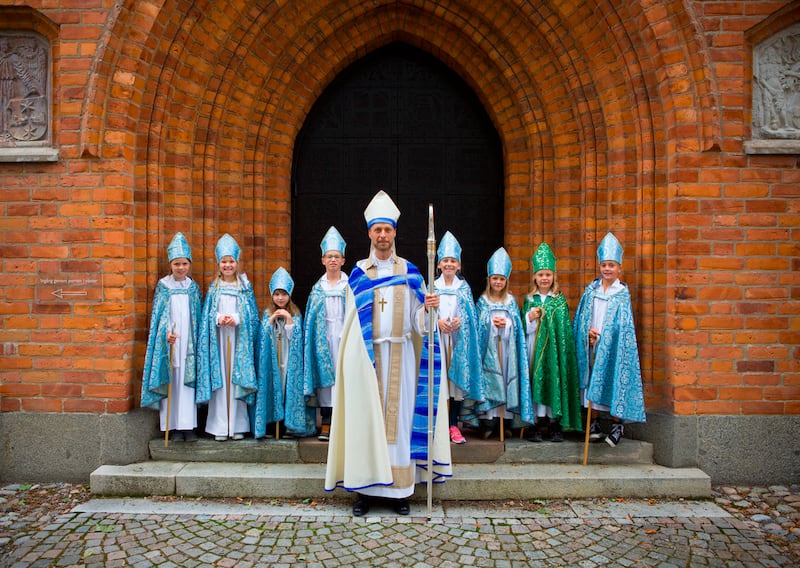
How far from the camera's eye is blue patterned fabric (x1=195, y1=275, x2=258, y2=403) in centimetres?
505

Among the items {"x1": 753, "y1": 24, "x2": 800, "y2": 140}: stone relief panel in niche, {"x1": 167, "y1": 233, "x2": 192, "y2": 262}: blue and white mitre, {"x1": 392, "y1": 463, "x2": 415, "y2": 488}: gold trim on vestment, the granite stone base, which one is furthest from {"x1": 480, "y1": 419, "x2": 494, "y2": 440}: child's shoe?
{"x1": 753, "y1": 24, "x2": 800, "y2": 140}: stone relief panel in niche

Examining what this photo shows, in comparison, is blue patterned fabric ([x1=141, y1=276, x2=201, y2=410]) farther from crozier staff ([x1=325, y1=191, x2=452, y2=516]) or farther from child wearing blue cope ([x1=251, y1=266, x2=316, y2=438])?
crozier staff ([x1=325, y1=191, x2=452, y2=516])

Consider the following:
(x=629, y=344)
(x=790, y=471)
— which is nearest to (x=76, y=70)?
(x=629, y=344)

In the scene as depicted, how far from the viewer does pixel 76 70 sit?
4.95 metres

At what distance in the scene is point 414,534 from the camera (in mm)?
4094

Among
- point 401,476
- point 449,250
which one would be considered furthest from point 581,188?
point 401,476

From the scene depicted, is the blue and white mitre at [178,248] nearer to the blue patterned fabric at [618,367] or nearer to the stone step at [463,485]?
the stone step at [463,485]

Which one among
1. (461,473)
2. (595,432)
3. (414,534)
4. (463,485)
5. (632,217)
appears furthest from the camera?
(632,217)

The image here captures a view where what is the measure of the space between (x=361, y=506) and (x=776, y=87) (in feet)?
15.5

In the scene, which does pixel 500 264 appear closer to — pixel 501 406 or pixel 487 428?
pixel 501 406

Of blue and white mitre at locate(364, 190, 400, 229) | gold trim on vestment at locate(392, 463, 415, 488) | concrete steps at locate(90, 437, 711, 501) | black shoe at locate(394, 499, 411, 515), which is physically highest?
blue and white mitre at locate(364, 190, 400, 229)

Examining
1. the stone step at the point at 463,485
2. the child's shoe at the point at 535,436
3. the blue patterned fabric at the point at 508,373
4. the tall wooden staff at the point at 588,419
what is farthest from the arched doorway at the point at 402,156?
the stone step at the point at 463,485

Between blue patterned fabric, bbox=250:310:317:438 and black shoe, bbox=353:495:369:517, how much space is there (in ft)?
2.95

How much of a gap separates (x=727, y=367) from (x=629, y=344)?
87 centimetres
